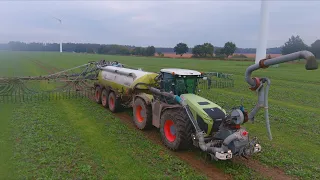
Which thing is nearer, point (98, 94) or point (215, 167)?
point (215, 167)

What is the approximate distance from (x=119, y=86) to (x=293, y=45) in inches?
2589

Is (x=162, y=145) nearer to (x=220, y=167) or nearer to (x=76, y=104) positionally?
(x=220, y=167)

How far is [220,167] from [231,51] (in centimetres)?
8024

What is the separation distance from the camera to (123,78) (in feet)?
40.5

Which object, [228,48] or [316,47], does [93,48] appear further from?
[316,47]

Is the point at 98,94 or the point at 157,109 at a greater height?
the point at 157,109

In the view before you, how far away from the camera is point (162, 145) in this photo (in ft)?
29.3

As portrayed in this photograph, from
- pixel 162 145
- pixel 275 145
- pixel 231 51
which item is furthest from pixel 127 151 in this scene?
pixel 231 51

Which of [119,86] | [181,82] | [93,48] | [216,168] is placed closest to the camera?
[216,168]

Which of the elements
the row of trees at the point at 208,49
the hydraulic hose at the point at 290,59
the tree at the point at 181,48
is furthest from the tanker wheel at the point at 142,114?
the tree at the point at 181,48

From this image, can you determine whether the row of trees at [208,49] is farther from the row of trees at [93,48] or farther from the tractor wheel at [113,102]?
the tractor wheel at [113,102]

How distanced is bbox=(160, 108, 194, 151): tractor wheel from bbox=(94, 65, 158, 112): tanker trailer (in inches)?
71.2

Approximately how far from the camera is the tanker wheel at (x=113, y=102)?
12789mm

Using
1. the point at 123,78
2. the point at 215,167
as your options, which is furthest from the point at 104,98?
the point at 215,167
